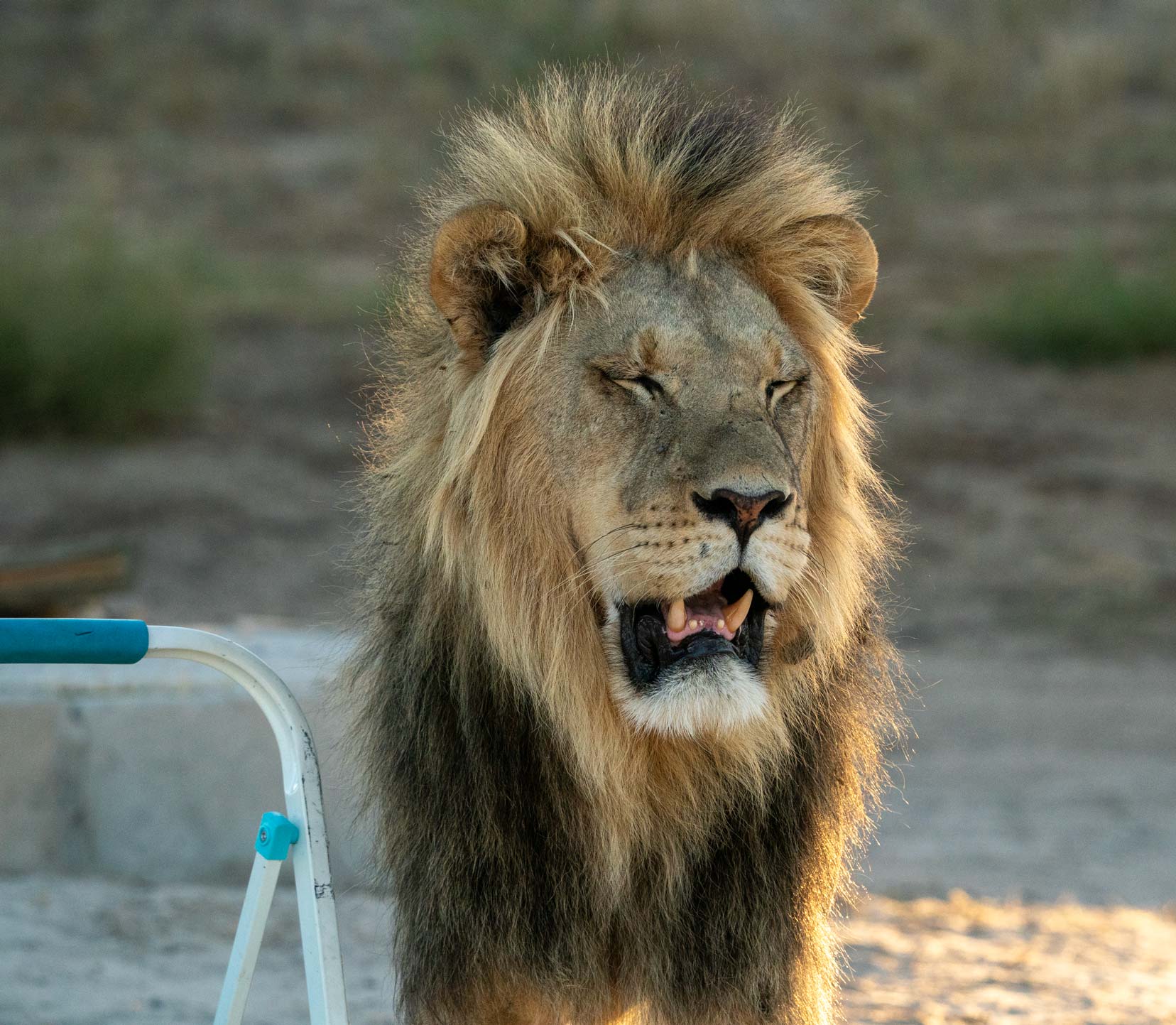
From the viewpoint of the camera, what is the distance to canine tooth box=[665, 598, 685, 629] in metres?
2.54

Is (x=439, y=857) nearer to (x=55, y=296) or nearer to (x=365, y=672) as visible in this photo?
(x=365, y=672)

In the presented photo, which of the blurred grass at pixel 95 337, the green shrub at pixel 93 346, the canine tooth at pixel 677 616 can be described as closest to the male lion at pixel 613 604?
the canine tooth at pixel 677 616

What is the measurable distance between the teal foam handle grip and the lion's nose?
0.85 m

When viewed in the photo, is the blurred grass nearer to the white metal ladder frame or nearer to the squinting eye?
the squinting eye

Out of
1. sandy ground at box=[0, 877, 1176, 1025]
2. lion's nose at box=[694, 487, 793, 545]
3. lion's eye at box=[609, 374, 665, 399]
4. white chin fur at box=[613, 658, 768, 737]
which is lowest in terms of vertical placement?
sandy ground at box=[0, 877, 1176, 1025]

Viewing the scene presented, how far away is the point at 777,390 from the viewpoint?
8.89ft

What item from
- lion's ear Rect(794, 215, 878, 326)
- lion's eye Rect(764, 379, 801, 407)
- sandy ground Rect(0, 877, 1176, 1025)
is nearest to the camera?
lion's eye Rect(764, 379, 801, 407)

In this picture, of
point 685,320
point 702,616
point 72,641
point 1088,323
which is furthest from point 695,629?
point 1088,323

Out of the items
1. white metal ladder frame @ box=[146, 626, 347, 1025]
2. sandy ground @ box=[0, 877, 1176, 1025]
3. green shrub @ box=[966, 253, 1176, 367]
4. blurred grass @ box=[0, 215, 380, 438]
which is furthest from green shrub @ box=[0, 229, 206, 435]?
white metal ladder frame @ box=[146, 626, 347, 1025]

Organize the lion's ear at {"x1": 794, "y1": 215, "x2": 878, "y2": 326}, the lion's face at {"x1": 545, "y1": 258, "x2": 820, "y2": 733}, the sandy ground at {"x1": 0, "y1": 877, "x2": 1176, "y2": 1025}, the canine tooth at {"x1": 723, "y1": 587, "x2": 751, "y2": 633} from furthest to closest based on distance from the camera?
1. the sandy ground at {"x1": 0, "y1": 877, "x2": 1176, "y2": 1025}
2. the lion's ear at {"x1": 794, "y1": 215, "x2": 878, "y2": 326}
3. the canine tooth at {"x1": 723, "y1": 587, "x2": 751, "y2": 633}
4. the lion's face at {"x1": 545, "y1": 258, "x2": 820, "y2": 733}

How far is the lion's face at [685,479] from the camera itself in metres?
2.47

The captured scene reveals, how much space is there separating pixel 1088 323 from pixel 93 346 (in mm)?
7856

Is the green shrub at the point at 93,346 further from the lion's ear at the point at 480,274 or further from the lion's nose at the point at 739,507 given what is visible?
the lion's nose at the point at 739,507

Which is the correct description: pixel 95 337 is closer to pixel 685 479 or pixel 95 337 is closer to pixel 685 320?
pixel 685 320
